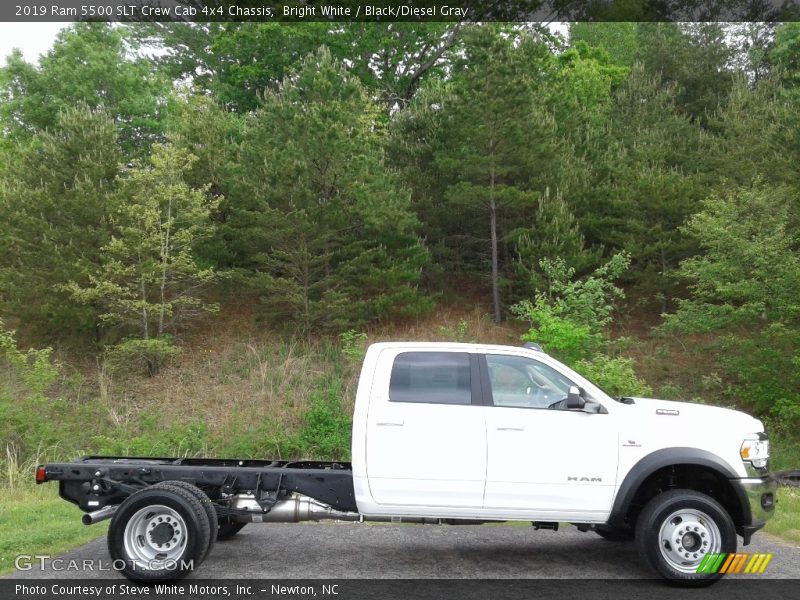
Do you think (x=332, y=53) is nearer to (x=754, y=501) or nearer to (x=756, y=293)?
(x=756, y=293)

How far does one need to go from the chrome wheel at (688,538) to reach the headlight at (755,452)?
2.13 feet

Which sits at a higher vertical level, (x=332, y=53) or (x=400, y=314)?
(x=332, y=53)

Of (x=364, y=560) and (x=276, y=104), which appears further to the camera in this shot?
(x=276, y=104)

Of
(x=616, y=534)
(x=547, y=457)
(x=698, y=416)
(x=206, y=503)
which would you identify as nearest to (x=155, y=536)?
(x=206, y=503)

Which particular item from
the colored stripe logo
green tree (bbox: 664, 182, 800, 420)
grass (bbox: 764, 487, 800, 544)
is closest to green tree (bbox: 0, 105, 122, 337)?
green tree (bbox: 664, 182, 800, 420)

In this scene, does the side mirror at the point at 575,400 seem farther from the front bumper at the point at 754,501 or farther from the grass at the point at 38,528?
the grass at the point at 38,528

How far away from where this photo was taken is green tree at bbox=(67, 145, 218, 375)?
2191cm

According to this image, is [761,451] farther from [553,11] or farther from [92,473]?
[553,11]

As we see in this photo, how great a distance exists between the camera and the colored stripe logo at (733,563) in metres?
6.55

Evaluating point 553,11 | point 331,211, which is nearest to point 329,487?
point 331,211

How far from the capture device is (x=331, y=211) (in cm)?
2256

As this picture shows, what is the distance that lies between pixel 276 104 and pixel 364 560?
57.1 feet

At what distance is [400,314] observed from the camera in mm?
23797

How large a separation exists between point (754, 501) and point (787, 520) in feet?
9.34
